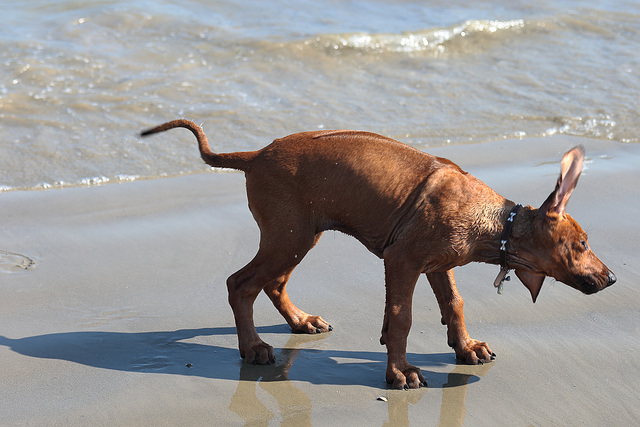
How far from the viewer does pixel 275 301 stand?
15.3 ft

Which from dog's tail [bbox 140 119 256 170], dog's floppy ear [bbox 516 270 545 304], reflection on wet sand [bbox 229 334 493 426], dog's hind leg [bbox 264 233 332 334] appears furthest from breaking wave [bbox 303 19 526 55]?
reflection on wet sand [bbox 229 334 493 426]

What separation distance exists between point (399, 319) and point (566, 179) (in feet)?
3.42

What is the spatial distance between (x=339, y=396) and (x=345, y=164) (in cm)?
116

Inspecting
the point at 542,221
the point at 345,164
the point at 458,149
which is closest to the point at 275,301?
the point at 345,164

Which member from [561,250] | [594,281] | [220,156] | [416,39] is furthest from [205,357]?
[416,39]

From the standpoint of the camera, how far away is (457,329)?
4359 millimetres

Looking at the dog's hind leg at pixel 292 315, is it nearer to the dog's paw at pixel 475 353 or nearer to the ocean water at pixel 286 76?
the dog's paw at pixel 475 353

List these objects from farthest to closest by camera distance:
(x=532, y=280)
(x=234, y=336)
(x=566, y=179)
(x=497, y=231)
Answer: (x=234, y=336), (x=532, y=280), (x=497, y=231), (x=566, y=179)

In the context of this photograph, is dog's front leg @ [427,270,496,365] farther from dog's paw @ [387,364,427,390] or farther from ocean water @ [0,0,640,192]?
ocean water @ [0,0,640,192]

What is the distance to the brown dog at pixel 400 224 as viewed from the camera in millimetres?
3959

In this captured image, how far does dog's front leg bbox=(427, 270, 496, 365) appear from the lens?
4340 millimetres

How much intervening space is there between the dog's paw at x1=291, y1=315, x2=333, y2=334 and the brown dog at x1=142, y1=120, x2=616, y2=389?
0.37m

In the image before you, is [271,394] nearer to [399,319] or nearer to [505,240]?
[399,319]

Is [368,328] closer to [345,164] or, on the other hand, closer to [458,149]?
[345,164]
